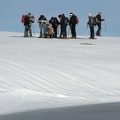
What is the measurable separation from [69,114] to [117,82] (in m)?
2.88

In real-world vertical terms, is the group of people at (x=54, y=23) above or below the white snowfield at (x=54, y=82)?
above

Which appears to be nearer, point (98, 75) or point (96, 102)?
point (96, 102)

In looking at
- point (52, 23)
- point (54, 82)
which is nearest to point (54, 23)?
point (52, 23)

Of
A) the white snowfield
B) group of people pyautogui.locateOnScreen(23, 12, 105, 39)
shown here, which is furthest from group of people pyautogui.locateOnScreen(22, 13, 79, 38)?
the white snowfield

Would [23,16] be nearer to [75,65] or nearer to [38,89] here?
[75,65]

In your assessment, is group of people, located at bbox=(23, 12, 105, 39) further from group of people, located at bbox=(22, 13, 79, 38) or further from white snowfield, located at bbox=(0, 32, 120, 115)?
white snowfield, located at bbox=(0, 32, 120, 115)

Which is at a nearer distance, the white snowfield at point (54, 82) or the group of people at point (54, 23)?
the white snowfield at point (54, 82)

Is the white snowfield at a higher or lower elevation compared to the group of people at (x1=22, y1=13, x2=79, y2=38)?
lower

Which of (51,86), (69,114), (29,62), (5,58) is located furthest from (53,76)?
(69,114)

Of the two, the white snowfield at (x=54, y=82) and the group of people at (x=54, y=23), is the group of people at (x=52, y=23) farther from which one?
the white snowfield at (x=54, y=82)

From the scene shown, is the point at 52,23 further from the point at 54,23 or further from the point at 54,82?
the point at 54,82

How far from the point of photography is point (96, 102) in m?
7.45

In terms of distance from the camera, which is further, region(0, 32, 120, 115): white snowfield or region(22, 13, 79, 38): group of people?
region(22, 13, 79, 38): group of people

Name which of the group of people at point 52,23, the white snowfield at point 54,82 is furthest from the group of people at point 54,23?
the white snowfield at point 54,82
